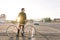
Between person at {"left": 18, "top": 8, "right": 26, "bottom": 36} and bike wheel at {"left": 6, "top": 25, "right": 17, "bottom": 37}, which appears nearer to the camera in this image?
person at {"left": 18, "top": 8, "right": 26, "bottom": 36}

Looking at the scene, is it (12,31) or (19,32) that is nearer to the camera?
(19,32)

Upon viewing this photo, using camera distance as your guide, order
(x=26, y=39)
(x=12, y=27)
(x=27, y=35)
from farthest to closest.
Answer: (x=12, y=27) → (x=27, y=35) → (x=26, y=39)

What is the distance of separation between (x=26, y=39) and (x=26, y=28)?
108cm

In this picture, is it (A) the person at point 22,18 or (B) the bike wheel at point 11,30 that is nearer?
(A) the person at point 22,18

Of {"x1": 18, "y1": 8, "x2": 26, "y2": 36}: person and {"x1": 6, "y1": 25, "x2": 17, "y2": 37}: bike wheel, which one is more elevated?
{"x1": 18, "y1": 8, "x2": 26, "y2": 36}: person

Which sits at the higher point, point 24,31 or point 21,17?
point 21,17

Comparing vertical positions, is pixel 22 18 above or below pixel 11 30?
above

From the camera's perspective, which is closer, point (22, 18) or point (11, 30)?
point (22, 18)

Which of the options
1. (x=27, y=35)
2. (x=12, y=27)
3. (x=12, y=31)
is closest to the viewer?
(x=27, y=35)

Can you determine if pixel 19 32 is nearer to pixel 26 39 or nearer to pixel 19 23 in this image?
pixel 19 23

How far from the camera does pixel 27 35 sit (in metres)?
9.44

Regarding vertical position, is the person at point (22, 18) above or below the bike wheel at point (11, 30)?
above

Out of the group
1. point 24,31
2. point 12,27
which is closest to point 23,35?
point 24,31

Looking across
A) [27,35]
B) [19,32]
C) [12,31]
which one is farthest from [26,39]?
[12,31]
